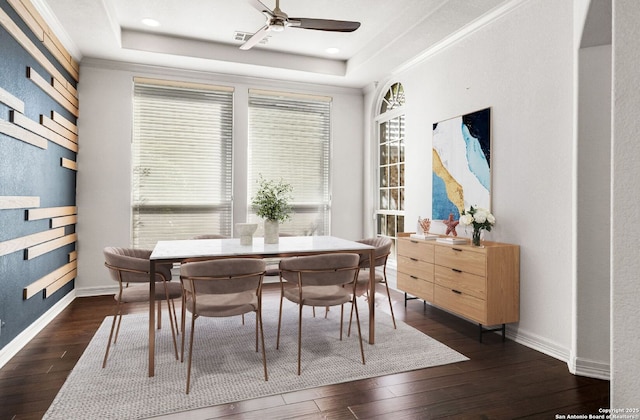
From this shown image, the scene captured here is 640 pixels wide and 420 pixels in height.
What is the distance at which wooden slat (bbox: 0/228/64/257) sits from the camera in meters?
2.82

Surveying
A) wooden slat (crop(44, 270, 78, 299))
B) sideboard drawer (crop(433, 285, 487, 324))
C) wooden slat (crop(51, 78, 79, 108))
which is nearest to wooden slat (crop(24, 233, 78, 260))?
wooden slat (crop(44, 270, 78, 299))

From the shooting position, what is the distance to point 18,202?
3020 millimetres

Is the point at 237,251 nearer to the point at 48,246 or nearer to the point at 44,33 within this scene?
the point at 48,246

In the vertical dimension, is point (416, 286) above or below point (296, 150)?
below

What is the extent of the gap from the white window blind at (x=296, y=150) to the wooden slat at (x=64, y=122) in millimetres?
2128

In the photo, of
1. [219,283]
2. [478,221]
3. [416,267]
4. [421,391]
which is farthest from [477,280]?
[219,283]

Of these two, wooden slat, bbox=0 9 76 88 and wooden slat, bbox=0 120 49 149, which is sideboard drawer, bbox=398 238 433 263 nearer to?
wooden slat, bbox=0 120 49 149

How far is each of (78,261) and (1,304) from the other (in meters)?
2.03

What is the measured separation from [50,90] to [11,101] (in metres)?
0.94

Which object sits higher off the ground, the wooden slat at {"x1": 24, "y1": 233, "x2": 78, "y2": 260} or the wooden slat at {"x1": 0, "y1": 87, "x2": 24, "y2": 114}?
the wooden slat at {"x1": 0, "y1": 87, "x2": 24, "y2": 114}

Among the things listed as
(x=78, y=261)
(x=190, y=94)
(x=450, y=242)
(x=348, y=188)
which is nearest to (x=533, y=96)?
(x=450, y=242)

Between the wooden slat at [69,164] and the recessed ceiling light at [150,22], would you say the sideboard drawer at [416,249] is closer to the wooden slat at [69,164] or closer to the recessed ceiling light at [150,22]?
the recessed ceiling light at [150,22]

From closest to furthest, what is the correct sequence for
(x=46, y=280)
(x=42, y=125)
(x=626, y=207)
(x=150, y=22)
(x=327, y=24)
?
(x=626, y=207)
(x=327, y=24)
(x=42, y=125)
(x=46, y=280)
(x=150, y=22)

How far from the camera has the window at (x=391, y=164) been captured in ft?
17.2
